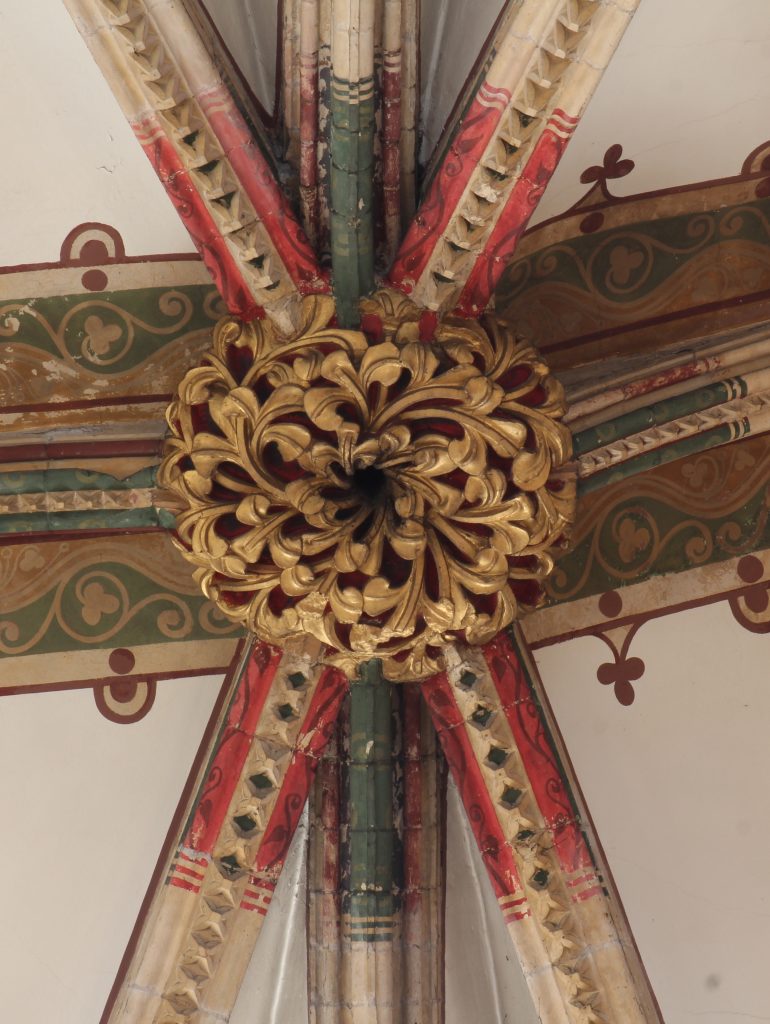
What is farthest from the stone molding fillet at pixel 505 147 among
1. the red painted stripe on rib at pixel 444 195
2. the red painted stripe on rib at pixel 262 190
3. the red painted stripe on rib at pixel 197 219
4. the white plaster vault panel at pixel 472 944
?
the white plaster vault panel at pixel 472 944

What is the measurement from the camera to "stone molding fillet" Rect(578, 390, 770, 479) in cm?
302

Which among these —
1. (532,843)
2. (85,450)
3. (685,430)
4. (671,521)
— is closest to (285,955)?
(532,843)

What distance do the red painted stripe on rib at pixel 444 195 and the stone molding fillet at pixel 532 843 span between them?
0.74 meters

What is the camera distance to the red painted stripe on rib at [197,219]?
2.75m

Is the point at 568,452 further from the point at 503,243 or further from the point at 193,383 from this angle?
the point at 193,383

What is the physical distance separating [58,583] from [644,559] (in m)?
1.26

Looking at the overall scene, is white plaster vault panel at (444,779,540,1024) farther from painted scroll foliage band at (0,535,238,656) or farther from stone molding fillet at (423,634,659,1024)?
painted scroll foliage band at (0,535,238,656)

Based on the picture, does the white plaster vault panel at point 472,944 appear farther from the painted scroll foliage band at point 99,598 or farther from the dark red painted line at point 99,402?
the dark red painted line at point 99,402

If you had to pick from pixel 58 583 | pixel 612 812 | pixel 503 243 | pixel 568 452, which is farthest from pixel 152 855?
pixel 503 243

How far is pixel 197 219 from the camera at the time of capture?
284 cm

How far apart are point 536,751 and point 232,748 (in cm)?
59

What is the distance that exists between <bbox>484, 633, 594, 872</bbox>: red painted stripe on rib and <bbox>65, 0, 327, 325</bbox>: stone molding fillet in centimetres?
79

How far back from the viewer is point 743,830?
10.4 ft

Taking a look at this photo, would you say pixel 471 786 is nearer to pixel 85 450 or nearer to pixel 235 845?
pixel 235 845
